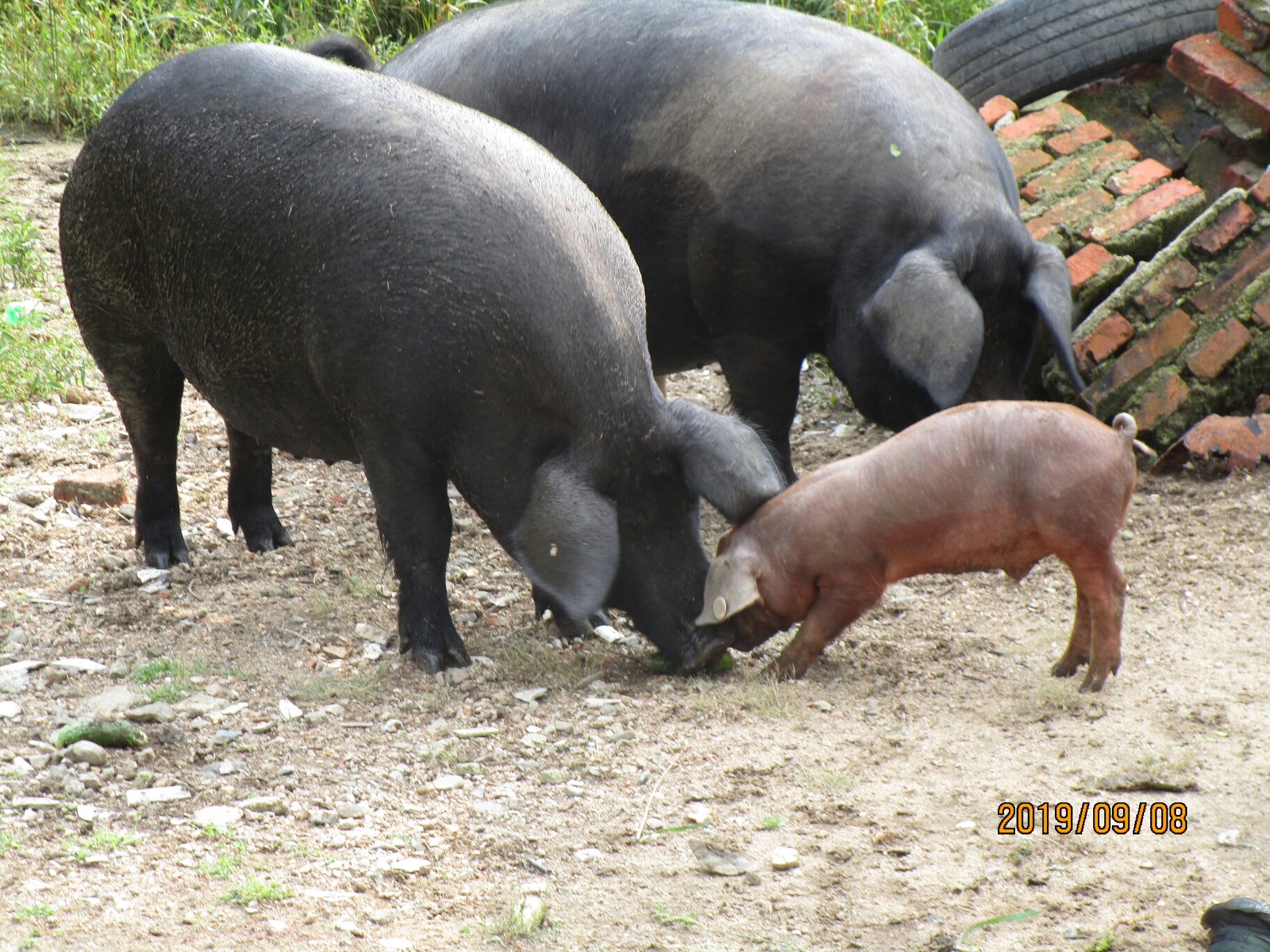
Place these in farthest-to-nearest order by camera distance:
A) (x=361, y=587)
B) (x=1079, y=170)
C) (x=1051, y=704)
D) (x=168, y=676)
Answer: (x=1079, y=170) < (x=361, y=587) < (x=168, y=676) < (x=1051, y=704)

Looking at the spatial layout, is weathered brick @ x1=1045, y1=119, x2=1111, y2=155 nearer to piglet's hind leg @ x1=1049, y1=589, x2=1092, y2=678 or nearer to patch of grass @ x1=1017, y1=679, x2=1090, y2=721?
piglet's hind leg @ x1=1049, y1=589, x2=1092, y2=678

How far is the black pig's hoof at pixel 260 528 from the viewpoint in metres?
4.88

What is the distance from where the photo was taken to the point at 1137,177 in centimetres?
543

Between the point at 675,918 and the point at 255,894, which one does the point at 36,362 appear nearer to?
the point at 255,894

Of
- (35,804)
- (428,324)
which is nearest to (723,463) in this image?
(428,324)

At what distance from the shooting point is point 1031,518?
3449 millimetres

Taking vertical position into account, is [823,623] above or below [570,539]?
below

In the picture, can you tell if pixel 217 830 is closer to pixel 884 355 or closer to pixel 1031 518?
pixel 1031 518

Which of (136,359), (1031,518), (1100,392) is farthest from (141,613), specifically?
(1100,392)

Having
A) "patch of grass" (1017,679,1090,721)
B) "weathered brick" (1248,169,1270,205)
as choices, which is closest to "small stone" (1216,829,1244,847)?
"patch of grass" (1017,679,1090,721)

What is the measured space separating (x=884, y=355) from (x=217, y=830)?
2.26 m

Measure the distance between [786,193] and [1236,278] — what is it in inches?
66.3

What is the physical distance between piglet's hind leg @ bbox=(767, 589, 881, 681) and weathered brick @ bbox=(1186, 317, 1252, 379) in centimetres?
192
